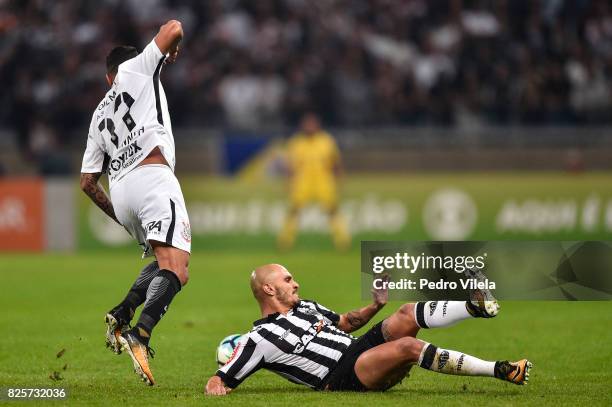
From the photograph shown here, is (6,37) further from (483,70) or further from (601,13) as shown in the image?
(601,13)

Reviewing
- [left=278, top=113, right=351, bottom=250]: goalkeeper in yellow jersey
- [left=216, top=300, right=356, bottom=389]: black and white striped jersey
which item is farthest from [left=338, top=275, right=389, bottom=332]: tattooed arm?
[left=278, top=113, right=351, bottom=250]: goalkeeper in yellow jersey

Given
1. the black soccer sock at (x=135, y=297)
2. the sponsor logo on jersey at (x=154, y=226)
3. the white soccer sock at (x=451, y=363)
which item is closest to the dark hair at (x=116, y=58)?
the sponsor logo on jersey at (x=154, y=226)

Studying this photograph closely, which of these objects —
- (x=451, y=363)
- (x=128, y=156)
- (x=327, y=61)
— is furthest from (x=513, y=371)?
(x=327, y=61)

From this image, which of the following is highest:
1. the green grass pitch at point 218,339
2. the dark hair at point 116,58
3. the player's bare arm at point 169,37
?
the player's bare arm at point 169,37

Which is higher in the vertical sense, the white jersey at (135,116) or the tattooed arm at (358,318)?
the white jersey at (135,116)

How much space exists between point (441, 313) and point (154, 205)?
6.60 feet

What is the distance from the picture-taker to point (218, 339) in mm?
10406

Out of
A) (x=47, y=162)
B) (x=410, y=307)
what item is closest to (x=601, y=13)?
(x=47, y=162)

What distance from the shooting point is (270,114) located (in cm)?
2138

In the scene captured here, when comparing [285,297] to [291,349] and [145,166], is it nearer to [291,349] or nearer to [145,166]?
[291,349]

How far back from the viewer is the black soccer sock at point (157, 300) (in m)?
7.06

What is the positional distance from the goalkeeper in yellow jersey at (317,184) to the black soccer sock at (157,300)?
1256 cm

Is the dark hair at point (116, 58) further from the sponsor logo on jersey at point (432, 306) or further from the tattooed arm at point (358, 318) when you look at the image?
the sponsor logo on jersey at point (432, 306)

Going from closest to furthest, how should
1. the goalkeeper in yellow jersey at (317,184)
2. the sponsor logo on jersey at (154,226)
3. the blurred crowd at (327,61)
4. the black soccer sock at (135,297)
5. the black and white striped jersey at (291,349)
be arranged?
the black and white striped jersey at (291,349) → the black soccer sock at (135,297) → the sponsor logo on jersey at (154,226) → the goalkeeper in yellow jersey at (317,184) → the blurred crowd at (327,61)
